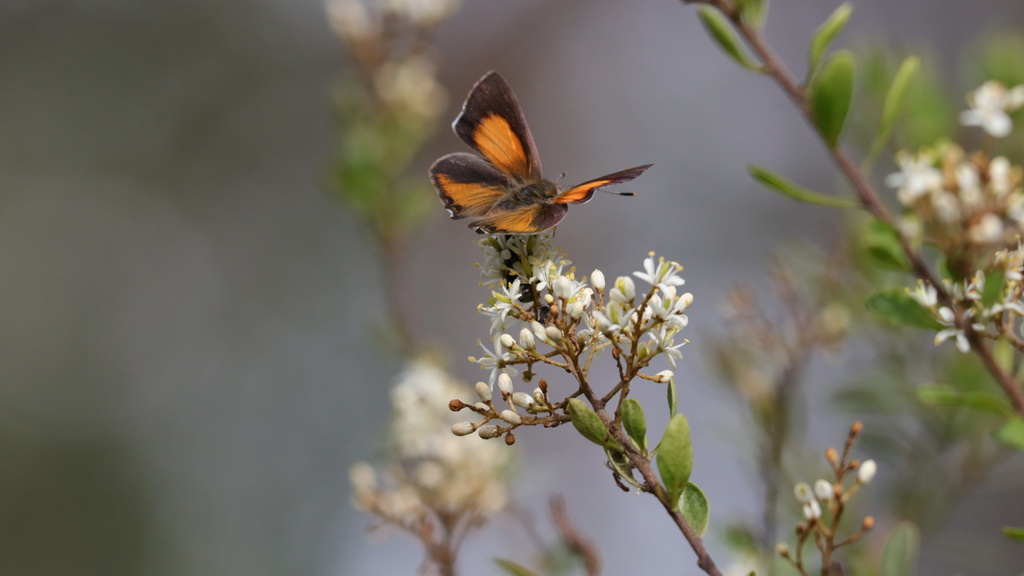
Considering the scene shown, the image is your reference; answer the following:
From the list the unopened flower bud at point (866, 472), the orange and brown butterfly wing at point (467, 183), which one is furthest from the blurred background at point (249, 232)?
the unopened flower bud at point (866, 472)

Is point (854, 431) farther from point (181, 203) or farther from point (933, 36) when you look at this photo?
point (181, 203)

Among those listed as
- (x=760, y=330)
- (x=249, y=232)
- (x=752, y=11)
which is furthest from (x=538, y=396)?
(x=249, y=232)

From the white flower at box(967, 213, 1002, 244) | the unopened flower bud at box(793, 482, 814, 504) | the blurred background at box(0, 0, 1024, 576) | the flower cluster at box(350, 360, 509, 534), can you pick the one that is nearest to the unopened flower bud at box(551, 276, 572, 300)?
the unopened flower bud at box(793, 482, 814, 504)

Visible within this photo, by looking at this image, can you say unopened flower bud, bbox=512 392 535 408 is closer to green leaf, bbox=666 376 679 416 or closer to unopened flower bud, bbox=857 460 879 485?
green leaf, bbox=666 376 679 416

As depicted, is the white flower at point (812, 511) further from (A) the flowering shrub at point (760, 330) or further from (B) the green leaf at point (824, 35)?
(B) the green leaf at point (824, 35)

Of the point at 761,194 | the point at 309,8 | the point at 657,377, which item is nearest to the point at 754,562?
the point at 657,377

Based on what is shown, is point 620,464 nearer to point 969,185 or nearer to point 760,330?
point 969,185
